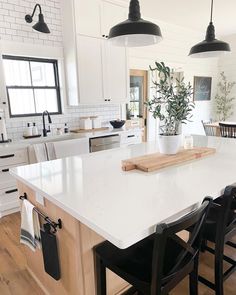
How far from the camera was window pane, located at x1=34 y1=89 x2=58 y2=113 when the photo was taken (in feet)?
12.6

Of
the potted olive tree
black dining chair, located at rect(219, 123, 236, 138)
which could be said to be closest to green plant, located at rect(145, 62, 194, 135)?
the potted olive tree

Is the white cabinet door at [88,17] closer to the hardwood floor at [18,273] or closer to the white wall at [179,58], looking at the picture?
the white wall at [179,58]

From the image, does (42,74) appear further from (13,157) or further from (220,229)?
(220,229)

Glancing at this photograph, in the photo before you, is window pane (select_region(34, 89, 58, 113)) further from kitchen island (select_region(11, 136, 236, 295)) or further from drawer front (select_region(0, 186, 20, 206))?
kitchen island (select_region(11, 136, 236, 295))

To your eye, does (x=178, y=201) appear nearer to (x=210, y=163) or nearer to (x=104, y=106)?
(x=210, y=163)

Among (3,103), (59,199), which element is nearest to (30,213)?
(59,199)

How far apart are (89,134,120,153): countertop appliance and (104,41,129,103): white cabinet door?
0.77 meters

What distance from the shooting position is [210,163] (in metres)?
1.79

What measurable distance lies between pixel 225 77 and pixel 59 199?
278 inches

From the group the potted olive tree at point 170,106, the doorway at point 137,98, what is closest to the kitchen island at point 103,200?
the potted olive tree at point 170,106

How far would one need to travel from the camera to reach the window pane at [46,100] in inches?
151

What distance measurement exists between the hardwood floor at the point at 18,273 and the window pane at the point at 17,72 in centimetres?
225

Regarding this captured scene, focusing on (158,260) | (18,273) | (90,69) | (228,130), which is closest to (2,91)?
(90,69)

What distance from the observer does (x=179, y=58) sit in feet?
18.9
